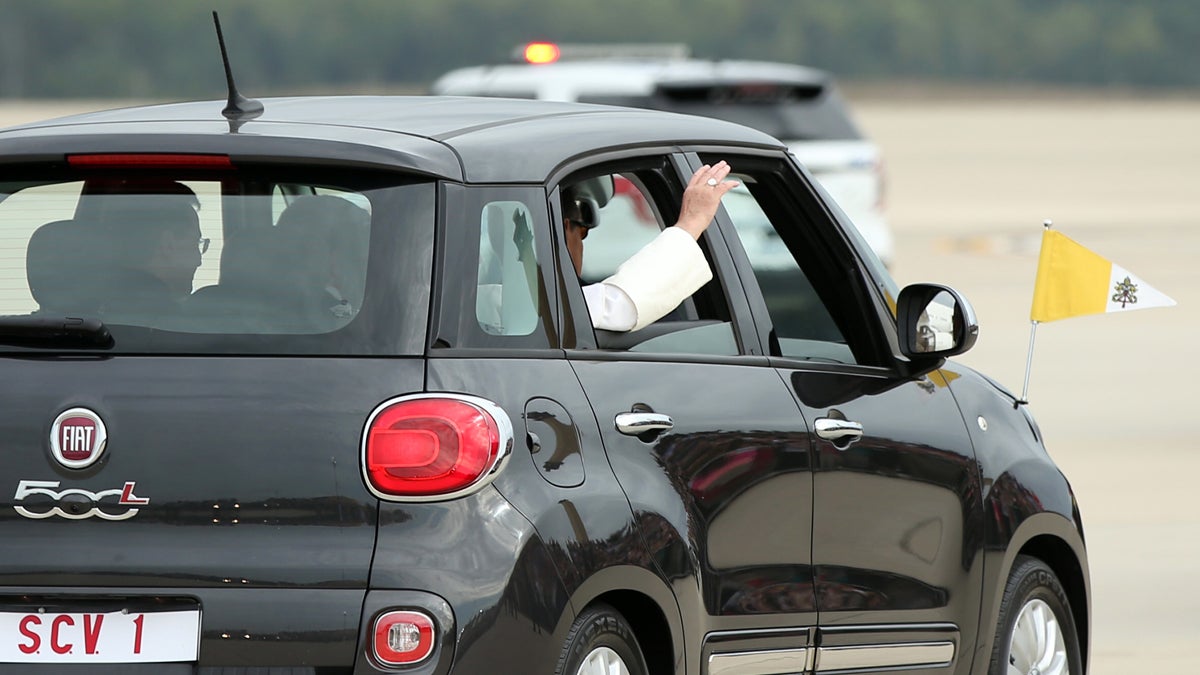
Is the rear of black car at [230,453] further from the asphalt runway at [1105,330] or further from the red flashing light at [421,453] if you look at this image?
the asphalt runway at [1105,330]

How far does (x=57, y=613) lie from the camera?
4.29 metres

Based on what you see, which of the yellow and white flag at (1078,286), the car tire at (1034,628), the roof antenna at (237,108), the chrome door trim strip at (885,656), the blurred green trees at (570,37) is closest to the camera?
the roof antenna at (237,108)

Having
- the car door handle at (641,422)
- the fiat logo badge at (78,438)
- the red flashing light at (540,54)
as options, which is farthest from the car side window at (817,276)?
the red flashing light at (540,54)

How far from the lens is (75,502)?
430 centimetres

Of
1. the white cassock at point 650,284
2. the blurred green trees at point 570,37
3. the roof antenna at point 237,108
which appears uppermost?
the blurred green trees at point 570,37

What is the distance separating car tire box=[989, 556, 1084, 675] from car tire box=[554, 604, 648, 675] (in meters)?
1.53

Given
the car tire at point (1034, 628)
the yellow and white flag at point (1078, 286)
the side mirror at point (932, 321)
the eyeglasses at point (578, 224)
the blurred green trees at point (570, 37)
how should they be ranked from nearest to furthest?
the eyeglasses at point (578, 224) < the side mirror at point (932, 321) < the car tire at point (1034, 628) < the yellow and white flag at point (1078, 286) < the blurred green trees at point (570, 37)

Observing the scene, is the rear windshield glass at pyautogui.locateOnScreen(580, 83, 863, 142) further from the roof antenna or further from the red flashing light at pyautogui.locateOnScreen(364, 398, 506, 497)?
the red flashing light at pyautogui.locateOnScreen(364, 398, 506, 497)

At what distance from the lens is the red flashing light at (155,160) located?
4.54 meters

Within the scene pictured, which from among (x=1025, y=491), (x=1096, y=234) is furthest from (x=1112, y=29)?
(x=1025, y=491)

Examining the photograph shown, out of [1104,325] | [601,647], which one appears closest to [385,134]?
[601,647]

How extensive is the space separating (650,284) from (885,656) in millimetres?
1138

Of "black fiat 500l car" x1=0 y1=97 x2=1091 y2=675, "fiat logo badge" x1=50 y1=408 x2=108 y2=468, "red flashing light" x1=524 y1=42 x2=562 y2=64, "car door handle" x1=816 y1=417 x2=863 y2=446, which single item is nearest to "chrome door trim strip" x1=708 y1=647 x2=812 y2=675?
"black fiat 500l car" x1=0 y1=97 x2=1091 y2=675

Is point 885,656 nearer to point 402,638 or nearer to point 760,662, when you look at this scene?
point 760,662
